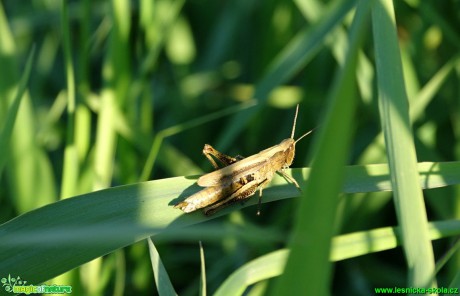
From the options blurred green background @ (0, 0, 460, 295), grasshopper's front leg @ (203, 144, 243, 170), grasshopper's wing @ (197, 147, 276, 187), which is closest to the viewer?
grasshopper's wing @ (197, 147, 276, 187)

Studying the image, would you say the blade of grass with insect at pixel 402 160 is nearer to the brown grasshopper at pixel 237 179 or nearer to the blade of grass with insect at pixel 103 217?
the blade of grass with insect at pixel 103 217

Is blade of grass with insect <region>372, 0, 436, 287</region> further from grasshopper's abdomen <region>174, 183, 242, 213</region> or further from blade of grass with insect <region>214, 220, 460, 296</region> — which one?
grasshopper's abdomen <region>174, 183, 242, 213</region>

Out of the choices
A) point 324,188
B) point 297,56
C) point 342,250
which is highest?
point 297,56

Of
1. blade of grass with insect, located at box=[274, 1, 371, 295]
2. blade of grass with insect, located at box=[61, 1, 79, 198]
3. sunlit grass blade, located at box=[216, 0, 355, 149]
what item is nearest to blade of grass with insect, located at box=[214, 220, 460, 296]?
blade of grass with insect, located at box=[274, 1, 371, 295]

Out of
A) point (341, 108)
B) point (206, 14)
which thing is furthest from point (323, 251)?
point (206, 14)

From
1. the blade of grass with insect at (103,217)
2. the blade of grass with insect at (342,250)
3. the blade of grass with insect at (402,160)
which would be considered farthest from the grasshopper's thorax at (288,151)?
the blade of grass with insect at (402,160)

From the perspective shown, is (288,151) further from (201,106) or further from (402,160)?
(201,106)

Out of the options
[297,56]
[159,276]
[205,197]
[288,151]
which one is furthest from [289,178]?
[297,56]
